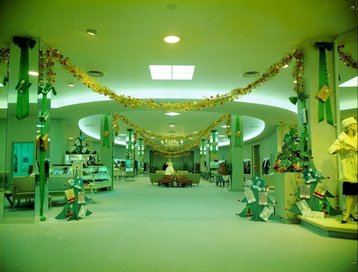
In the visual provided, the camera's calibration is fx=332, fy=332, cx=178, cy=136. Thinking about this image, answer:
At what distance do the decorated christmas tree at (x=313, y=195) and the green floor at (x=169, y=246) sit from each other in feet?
1.49

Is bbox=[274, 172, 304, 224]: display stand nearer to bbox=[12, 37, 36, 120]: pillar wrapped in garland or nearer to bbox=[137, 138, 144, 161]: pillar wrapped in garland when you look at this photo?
bbox=[12, 37, 36, 120]: pillar wrapped in garland

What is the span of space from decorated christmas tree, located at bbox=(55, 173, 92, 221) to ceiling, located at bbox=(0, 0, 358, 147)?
2932mm

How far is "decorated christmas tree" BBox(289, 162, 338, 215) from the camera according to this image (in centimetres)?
601

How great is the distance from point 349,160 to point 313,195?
1880 mm

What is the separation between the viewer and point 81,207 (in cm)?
698

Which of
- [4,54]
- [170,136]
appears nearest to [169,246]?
[4,54]

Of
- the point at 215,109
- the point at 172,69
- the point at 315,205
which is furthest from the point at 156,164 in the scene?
the point at 315,205

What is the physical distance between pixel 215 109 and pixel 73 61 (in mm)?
6101

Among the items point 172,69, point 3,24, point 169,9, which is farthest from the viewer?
point 172,69

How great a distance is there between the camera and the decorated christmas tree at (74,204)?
677 cm

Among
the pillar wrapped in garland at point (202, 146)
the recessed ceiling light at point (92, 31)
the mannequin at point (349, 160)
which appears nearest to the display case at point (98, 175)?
the recessed ceiling light at point (92, 31)

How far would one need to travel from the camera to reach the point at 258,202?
679 centimetres

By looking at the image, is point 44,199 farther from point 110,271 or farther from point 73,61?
point 110,271

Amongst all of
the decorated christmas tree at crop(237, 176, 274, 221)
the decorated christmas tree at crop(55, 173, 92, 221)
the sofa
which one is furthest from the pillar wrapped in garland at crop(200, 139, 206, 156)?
the decorated christmas tree at crop(55, 173, 92, 221)
